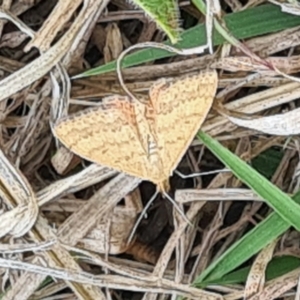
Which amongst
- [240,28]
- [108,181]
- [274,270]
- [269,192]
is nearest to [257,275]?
[274,270]

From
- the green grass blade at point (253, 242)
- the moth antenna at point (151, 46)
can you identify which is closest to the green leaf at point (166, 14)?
the moth antenna at point (151, 46)

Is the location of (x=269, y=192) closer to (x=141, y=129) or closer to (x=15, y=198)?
(x=141, y=129)

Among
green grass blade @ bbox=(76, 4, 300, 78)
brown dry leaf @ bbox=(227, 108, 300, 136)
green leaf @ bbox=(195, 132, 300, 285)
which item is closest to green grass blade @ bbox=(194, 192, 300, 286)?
green leaf @ bbox=(195, 132, 300, 285)

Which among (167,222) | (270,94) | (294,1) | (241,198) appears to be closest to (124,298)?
(167,222)

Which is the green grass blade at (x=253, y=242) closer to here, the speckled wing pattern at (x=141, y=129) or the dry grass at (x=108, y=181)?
the dry grass at (x=108, y=181)

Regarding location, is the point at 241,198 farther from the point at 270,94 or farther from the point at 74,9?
the point at 74,9

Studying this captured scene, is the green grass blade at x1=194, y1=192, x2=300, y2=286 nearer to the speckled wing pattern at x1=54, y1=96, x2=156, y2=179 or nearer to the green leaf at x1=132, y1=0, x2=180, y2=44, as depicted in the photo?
the speckled wing pattern at x1=54, y1=96, x2=156, y2=179
